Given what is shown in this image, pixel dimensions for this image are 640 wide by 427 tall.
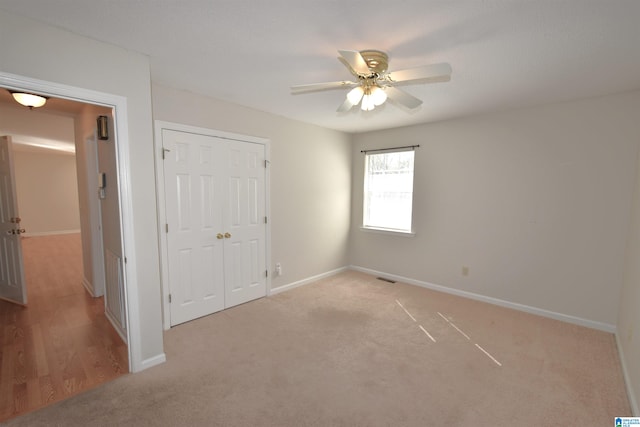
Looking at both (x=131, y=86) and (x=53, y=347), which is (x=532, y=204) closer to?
(x=131, y=86)

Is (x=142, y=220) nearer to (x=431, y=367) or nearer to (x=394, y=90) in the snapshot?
(x=394, y=90)

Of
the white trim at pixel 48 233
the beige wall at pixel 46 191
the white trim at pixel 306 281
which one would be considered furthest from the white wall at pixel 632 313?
the white trim at pixel 48 233

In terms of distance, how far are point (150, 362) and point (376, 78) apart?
111 inches

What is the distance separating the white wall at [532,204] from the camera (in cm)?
294

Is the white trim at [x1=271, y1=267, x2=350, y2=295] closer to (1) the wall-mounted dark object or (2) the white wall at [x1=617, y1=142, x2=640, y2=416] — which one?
(1) the wall-mounted dark object

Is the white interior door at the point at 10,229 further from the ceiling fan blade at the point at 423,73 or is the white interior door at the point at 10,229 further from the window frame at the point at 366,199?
the window frame at the point at 366,199

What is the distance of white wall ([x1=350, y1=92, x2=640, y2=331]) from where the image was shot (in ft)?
9.66

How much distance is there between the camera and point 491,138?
3613 millimetres

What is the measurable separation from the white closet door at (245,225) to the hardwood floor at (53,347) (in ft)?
4.24

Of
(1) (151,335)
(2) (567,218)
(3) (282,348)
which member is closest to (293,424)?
(3) (282,348)

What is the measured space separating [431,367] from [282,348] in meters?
1.30

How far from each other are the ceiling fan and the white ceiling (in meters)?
0.18

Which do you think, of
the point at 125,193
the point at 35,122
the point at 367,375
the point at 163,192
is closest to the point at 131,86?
the point at 125,193

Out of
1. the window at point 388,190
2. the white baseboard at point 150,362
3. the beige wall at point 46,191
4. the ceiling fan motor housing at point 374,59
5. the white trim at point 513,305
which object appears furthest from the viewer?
the beige wall at point 46,191
